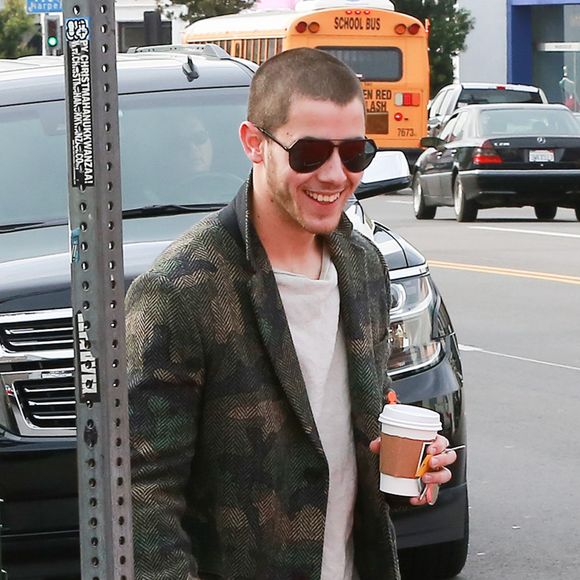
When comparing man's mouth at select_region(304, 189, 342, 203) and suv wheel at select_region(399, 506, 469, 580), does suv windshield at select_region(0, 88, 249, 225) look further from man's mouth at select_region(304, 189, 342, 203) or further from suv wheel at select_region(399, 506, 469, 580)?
man's mouth at select_region(304, 189, 342, 203)

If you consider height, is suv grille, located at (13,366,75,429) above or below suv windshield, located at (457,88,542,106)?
above

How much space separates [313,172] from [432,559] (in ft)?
12.1

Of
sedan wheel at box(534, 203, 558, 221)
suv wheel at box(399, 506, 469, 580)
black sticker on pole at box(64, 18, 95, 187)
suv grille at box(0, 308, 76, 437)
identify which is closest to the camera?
black sticker on pole at box(64, 18, 95, 187)

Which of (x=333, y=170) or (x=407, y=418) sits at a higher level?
(x=333, y=170)

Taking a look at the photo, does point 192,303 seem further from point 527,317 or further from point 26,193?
point 527,317

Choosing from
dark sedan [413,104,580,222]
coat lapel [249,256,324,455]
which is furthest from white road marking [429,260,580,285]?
coat lapel [249,256,324,455]

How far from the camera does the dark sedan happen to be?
2384 centimetres

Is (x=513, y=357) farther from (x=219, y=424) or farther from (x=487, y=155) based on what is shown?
(x=487, y=155)

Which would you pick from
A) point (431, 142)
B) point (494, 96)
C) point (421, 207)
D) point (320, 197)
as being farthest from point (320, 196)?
point (494, 96)

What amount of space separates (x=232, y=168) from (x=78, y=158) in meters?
4.61

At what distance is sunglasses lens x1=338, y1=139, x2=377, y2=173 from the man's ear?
14cm

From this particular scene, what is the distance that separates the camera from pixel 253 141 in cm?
308

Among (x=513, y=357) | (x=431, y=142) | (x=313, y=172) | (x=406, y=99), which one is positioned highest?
(x=313, y=172)

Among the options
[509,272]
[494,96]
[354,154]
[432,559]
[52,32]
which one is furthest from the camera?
[494,96]
